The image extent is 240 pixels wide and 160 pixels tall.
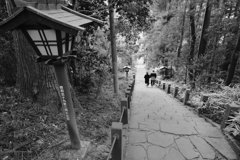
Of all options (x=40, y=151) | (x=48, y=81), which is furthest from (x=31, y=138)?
(x=48, y=81)

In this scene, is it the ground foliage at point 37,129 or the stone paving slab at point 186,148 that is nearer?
the ground foliage at point 37,129

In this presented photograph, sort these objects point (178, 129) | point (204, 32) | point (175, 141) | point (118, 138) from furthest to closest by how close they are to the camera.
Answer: point (204, 32), point (178, 129), point (175, 141), point (118, 138)

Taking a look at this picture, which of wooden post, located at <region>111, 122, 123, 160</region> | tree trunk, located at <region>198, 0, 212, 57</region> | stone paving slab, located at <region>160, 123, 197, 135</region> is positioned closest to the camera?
wooden post, located at <region>111, 122, 123, 160</region>

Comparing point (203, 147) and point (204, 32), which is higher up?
point (204, 32)

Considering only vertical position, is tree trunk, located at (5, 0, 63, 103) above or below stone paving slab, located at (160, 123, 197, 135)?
above

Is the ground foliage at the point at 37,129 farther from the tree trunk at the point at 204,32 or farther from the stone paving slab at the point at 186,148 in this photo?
the tree trunk at the point at 204,32

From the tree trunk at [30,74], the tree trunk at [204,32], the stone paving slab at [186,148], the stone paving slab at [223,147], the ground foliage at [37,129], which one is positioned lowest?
the stone paving slab at [223,147]

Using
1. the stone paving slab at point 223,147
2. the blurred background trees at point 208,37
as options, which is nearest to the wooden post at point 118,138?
the stone paving slab at point 223,147

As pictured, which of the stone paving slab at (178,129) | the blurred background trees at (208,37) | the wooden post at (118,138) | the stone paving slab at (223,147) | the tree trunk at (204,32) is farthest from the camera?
the tree trunk at (204,32)

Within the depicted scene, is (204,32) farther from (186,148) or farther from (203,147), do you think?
(186,148)

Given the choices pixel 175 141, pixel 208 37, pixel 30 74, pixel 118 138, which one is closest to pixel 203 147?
pixel 175 141

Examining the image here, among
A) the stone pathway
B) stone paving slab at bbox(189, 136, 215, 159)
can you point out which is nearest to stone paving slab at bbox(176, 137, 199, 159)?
→ the stone pathway

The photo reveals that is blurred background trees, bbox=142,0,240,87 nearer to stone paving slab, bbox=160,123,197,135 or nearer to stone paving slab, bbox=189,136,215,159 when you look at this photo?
stone paving slab, bbox=160,123,197,135

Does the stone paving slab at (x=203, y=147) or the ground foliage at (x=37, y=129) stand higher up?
the ground foliage at (x=37, y=129)
